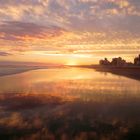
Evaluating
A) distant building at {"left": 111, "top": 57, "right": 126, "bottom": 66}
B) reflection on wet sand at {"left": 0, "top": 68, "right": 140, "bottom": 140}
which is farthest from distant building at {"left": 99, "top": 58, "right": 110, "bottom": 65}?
reflection on wet sand at {"left": 0, "top": 68, "right": 140, "bottom": 140}

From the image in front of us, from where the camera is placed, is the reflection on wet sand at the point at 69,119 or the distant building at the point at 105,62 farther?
the distant building at the point at 105,62

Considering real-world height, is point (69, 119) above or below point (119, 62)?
below

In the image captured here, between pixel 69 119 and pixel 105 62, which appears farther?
pixel 105 62

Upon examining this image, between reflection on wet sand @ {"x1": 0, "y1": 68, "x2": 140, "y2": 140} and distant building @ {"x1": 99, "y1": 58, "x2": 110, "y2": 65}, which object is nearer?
reflection on wet sand @ {"x1": 0, "y1": 68, "x2": 140, "y2": 140}

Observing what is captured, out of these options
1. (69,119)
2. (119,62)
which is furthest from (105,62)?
(69,119)

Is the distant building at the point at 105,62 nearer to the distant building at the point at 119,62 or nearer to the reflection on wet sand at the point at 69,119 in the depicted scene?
the distant building at the point at 119,62

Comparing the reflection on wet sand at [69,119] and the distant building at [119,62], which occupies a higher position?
the distant building at [119,62]

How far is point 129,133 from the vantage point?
11.2m

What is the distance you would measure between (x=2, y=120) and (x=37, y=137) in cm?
346

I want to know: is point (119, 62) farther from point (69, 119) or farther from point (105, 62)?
point (69, 119)

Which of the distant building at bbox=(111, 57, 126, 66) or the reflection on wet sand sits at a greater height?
the distant building at bbox=(111, 57, 126, 66)

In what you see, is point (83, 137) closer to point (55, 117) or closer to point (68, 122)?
point (68, 122)

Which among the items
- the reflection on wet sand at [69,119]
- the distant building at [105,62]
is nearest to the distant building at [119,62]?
the distant building at [105,62]

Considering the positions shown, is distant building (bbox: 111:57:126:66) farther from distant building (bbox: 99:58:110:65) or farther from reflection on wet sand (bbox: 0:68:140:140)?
reflection on wet sand (bbox: 0:68:140:140)
